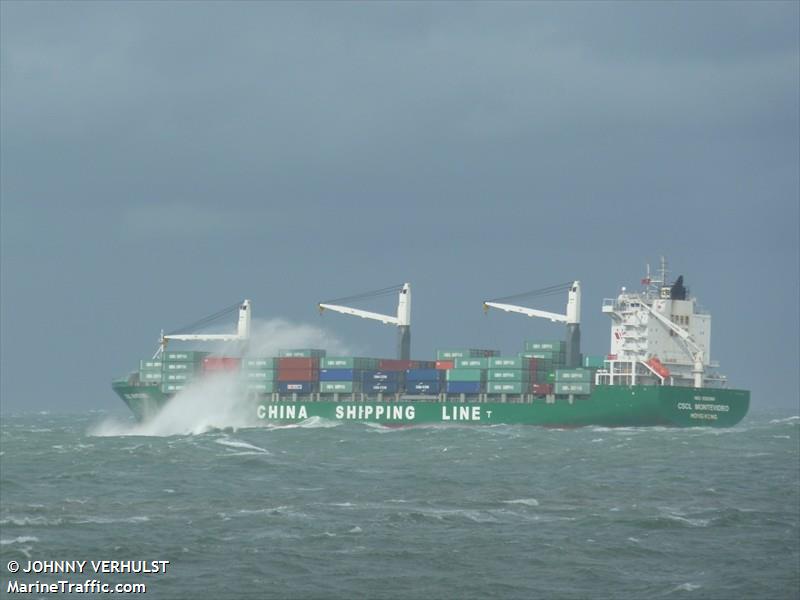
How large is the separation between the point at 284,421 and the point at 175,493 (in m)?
47.6

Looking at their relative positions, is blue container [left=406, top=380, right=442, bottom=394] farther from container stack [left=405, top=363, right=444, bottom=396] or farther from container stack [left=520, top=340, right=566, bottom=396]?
container stack [left=520, top=340, right=566, bottom=396]

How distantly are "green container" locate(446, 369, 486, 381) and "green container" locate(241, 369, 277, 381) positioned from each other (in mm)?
14204

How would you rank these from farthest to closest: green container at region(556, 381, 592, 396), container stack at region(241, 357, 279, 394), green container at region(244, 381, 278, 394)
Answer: container stack at region(241, 357, 279, 394), green container at region(244, 381, 278, 394), green container at region(556, 381, 592, 396)

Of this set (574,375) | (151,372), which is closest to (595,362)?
(574,375)

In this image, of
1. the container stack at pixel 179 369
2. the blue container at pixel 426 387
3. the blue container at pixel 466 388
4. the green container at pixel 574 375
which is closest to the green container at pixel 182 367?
the container stack at pixel 179 369

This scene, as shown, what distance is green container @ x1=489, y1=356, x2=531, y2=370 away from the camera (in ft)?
284

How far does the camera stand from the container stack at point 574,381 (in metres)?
83.7

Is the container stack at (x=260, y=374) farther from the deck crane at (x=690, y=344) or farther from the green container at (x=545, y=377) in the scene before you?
the deck crane at (x=690, y=344)

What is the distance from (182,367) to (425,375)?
21014 millimetres

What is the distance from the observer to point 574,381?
84375mm

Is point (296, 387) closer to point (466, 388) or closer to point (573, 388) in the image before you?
point (466, 388)

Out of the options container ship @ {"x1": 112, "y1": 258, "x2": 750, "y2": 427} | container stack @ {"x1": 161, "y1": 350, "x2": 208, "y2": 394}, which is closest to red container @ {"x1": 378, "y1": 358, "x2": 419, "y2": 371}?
container ship @ {"x1": 112, "y1": 258, "x2": 750, "y2": 427}

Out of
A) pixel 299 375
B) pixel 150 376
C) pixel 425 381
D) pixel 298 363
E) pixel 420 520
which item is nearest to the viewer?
pixel 420 520

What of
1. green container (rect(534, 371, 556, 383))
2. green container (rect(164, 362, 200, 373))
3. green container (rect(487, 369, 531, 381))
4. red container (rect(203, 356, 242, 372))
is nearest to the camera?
green container (rect(487, 369, 531, 381))
